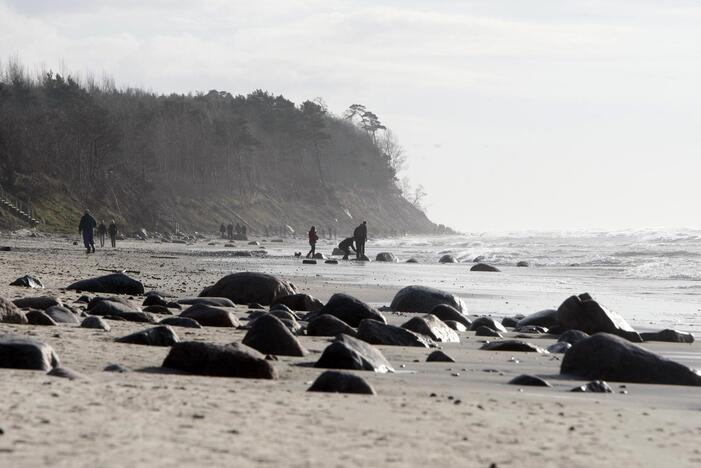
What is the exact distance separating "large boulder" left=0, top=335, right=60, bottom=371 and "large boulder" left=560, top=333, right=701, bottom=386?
421 cm

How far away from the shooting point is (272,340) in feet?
30.7

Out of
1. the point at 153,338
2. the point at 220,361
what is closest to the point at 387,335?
the point at 153,338

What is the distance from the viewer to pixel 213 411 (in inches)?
225

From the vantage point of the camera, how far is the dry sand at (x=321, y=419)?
4.68 m

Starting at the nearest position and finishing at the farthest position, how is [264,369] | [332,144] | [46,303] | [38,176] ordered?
1. [264,369]
2. [46,303]
3. [38,176]
4. [332,144]

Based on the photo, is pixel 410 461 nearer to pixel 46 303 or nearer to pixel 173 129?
pixel 46 303

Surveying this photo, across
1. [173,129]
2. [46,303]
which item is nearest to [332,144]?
[173,129]

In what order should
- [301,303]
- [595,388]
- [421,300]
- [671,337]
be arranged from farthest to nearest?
[421,300] → [301,303] → [671,337] → [595,388]

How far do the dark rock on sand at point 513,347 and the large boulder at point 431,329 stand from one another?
2.61 ft

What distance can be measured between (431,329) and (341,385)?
5.31m

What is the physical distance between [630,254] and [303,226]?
71.3 m

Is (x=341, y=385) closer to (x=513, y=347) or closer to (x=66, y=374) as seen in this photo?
(x=66, y=374)

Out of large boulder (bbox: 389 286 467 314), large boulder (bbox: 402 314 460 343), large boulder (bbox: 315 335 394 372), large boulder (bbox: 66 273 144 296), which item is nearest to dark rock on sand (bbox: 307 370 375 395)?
large boulder (bbox: 315 335 394 372)

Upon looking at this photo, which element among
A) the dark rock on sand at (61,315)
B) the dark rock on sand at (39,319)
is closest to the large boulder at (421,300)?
the dark rock on sand at (61,315)
